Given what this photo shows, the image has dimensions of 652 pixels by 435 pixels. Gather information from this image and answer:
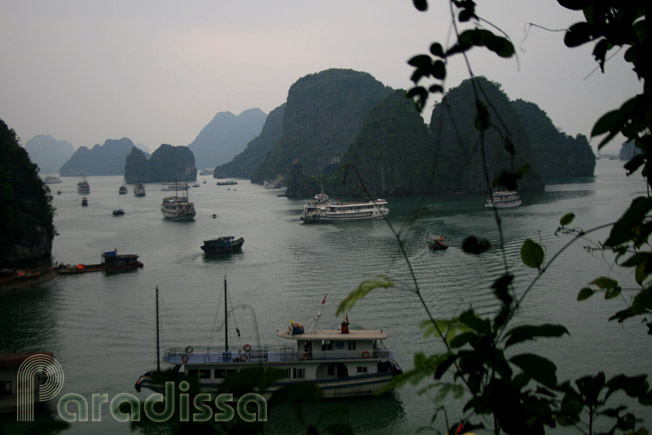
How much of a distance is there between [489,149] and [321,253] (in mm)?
36346

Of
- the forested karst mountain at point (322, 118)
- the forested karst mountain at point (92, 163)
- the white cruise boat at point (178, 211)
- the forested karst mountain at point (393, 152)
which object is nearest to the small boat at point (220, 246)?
the white cruise boat at point (178, 211)

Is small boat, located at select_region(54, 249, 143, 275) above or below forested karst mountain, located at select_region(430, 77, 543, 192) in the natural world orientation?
below

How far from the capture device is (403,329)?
1349 cm

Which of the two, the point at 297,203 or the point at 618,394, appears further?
the point at 297,203

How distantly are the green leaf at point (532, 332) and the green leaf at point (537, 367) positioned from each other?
4cm

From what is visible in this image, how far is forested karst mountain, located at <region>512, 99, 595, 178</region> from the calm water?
51.5 m

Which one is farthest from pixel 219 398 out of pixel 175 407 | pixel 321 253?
pixel 321 253

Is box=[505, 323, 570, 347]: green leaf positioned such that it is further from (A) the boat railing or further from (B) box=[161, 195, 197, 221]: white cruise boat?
(B) box=[161, 195, 197, 221]: white cruise boat

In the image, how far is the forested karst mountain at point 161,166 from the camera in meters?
110

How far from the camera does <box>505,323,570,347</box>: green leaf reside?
964 mm

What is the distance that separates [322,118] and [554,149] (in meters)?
42.2

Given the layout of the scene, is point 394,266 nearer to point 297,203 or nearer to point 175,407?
point 175,407

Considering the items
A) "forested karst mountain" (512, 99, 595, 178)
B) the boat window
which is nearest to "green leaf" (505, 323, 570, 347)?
the boat window

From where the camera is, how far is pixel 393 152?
6025 centimetres
